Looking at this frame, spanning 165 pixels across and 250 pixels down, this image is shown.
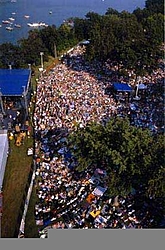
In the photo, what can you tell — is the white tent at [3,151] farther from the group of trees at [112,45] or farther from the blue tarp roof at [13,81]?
the group of trees at [112,45]

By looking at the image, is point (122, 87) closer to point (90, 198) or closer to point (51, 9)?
point (90, 198)

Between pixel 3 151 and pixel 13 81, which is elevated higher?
pixel 13 81

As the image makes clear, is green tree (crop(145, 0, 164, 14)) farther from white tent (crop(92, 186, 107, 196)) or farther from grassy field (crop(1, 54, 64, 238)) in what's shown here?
white tent (crop(92, 186, 107, 196))

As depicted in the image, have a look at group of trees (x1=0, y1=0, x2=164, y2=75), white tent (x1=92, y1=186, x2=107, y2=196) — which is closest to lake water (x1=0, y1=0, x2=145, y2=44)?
group of trees (x1=0, y1=0, x2=164, y2=75)

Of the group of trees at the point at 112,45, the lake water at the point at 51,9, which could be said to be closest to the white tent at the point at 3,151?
the group of trees at the point at 112,45

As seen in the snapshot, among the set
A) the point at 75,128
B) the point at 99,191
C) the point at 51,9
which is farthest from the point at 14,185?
the point at 51,9

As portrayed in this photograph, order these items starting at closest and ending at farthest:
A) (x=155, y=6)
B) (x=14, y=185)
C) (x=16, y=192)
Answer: (x=16, y=192)
(x=14, y=185)
(x=155, y=6)

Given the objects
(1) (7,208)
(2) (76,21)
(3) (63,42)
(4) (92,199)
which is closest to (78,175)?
(4) (92,199)

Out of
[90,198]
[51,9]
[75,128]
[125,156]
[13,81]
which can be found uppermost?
[51,9]
